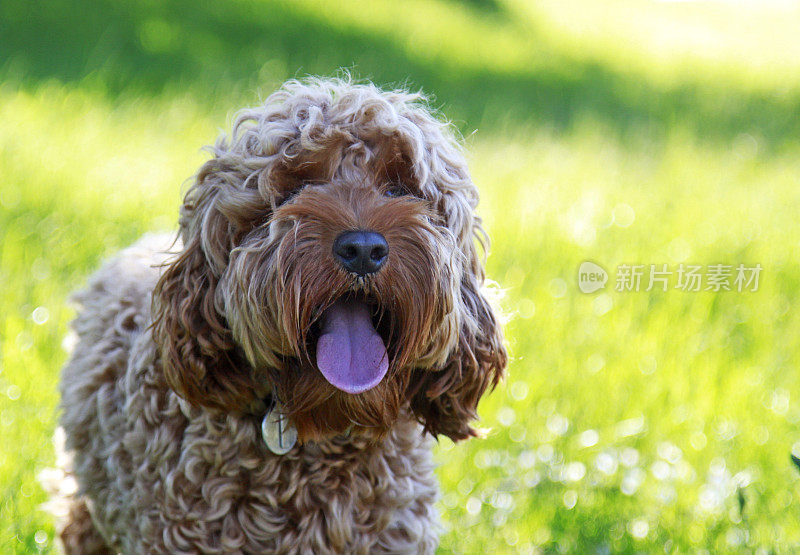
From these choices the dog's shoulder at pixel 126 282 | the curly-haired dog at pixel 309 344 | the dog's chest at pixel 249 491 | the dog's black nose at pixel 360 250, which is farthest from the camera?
the dog's shoulder at pixel 126 282

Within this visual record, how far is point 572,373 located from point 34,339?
289cm

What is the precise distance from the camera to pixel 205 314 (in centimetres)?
306

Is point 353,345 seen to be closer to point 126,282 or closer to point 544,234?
point 126,282

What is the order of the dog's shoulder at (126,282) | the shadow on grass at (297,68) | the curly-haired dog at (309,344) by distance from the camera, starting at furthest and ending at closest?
the shadow on grass at (297,68) < the dog's shoulder at (126,282) < the curly-haired dog at (309,344)

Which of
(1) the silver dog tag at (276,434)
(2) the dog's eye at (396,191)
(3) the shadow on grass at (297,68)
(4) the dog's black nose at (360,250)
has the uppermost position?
(4) the dog's black nose at (360,250)

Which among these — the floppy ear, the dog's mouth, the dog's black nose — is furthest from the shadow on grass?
the dog's black nose

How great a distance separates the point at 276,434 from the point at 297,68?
376 inches

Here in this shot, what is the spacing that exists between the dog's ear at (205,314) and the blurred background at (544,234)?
4.09ft

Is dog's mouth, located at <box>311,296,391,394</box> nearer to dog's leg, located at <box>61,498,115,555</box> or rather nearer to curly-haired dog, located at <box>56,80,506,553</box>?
curly-haired dog, located at <box>56,80,506,553</box>

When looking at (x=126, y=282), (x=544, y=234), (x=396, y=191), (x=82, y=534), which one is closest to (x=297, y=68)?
(x=544, y=234)

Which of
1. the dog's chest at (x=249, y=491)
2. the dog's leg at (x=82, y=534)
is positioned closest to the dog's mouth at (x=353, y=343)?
the dog's chest at (x=249, y=491)

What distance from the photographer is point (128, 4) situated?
15.2 metres

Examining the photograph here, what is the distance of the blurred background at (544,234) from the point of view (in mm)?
4566

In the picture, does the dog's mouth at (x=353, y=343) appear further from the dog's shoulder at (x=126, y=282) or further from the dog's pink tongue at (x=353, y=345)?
the dog's shoulder at (x=126, y=282)
